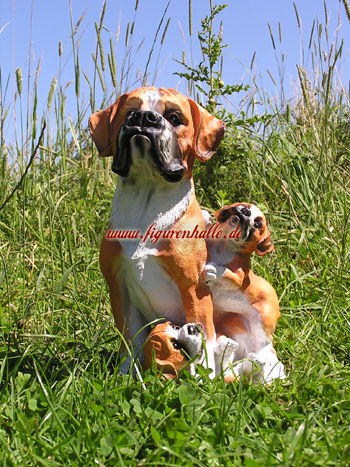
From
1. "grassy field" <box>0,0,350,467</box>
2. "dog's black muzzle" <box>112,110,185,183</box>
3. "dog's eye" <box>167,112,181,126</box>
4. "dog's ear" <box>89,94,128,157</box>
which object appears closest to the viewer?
"grassy field" <box>0,0,350,467</box>

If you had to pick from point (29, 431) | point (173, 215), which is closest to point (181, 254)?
point (173, 215)

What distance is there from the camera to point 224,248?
1.97 m

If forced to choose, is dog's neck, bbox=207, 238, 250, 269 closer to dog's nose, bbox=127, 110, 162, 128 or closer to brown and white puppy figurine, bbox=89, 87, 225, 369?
brown and white puppy figurine, bbox=89, 87, 225, 369

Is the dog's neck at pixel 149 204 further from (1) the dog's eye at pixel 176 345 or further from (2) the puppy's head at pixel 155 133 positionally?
(1) the dog's eye at pixel 176 345

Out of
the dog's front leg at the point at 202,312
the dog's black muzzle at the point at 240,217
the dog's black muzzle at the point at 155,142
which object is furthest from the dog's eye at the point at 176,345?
the dog's black muzzle at the point at 155,142

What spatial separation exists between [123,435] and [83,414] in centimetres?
16

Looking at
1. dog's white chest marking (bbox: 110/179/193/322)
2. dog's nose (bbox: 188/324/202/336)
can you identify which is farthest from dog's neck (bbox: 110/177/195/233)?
dog's nose (bbox: 188/324/202/336)

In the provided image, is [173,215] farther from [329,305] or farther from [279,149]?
[279,149]

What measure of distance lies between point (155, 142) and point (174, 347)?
0.80 m

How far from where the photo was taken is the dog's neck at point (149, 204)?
6.04ft

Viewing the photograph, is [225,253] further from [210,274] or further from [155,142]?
[155,142]

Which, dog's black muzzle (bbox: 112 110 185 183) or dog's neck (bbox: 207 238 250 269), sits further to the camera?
dog's neck (bbox: 207 238 250 269)

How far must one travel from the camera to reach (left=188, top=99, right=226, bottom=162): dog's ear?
1914 millimetres

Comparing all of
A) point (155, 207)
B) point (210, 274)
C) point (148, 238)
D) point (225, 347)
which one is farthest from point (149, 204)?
point (225, 347)
